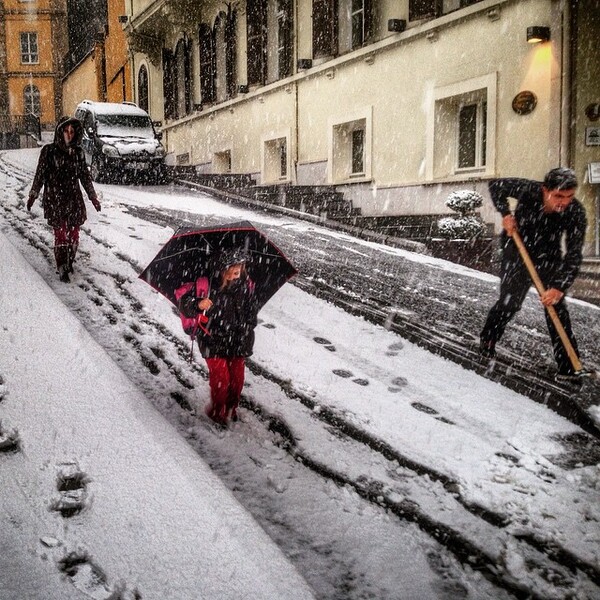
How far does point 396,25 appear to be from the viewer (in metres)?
12.6

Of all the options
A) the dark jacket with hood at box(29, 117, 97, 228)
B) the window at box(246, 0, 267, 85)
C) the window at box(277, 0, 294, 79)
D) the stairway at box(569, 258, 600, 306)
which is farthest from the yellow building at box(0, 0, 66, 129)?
the stairway at box(569, 258, 600, 306)

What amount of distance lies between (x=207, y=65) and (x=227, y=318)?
1902 centimetres

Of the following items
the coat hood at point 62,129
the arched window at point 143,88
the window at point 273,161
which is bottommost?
the coat hood at point 62,129

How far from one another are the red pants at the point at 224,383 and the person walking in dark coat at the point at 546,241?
241 cm

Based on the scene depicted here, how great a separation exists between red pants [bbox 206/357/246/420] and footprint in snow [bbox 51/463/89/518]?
0.96 m

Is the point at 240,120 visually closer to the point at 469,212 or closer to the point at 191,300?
the point at 469,212

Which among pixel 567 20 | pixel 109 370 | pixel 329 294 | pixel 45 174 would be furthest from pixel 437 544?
pixel 567 20

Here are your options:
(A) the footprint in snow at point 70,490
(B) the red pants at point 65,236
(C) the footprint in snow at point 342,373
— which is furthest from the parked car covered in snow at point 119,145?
(A) the footprint in snow at point 70,490

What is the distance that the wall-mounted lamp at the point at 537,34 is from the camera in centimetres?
987

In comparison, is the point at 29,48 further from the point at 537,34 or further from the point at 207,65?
the point at 537,34

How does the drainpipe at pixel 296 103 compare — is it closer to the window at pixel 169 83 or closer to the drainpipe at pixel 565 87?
the drainpipe at pixel 565 87

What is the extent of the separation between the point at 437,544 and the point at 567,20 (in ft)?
30.6

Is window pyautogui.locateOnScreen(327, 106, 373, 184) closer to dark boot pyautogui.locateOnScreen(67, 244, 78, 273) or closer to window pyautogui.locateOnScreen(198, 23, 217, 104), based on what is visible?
window pyautogui.locateOnScreen(198, 23, 217, 104)

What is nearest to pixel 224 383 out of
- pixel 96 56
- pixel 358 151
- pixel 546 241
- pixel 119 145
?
pixel 546 241
